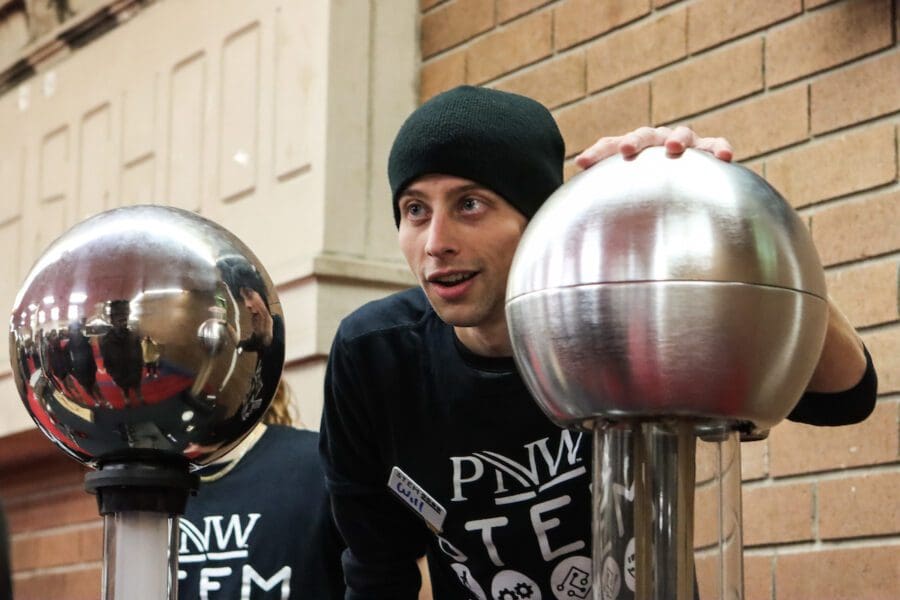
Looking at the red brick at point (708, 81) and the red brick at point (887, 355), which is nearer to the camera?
the red brick at point (887, 355)

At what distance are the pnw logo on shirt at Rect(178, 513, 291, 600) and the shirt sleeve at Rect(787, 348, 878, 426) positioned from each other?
1.14 m

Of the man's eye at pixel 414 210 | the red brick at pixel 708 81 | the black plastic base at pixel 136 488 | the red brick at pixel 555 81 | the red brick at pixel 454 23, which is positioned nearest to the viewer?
the black plastic base at pixel 136 488

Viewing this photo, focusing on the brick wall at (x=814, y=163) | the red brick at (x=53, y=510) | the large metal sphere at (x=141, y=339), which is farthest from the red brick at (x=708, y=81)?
the red brick at (x=53, y=510)

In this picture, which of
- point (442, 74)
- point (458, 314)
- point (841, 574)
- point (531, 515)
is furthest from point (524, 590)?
point (442, 74)

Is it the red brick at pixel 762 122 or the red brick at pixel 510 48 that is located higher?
the red brick at pixel 510 48

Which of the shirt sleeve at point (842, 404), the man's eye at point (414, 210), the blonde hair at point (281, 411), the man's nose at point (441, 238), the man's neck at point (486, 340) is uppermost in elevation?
the man's eye at point (414, 210)

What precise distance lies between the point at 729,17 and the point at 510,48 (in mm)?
525

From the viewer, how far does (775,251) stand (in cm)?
68

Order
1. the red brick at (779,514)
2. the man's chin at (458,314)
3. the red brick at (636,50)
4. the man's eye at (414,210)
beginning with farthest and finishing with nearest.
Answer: the red brick at (636,50) → the red brick at (779,514) → the man's eye at (414,210) → the man's chin at (458,314)

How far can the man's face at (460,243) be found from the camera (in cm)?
135

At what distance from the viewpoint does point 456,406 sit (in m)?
1.55

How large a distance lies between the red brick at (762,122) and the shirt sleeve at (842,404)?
891 millimetres

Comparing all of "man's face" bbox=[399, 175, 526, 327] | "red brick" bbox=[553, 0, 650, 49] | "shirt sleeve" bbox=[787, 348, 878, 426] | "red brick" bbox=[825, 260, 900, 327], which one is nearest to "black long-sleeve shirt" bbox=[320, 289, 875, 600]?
"man's face" bbox=[399, 175, 526, 327]

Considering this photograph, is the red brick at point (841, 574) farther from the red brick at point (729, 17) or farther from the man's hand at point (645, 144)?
the man's hand at point (645, 144)
